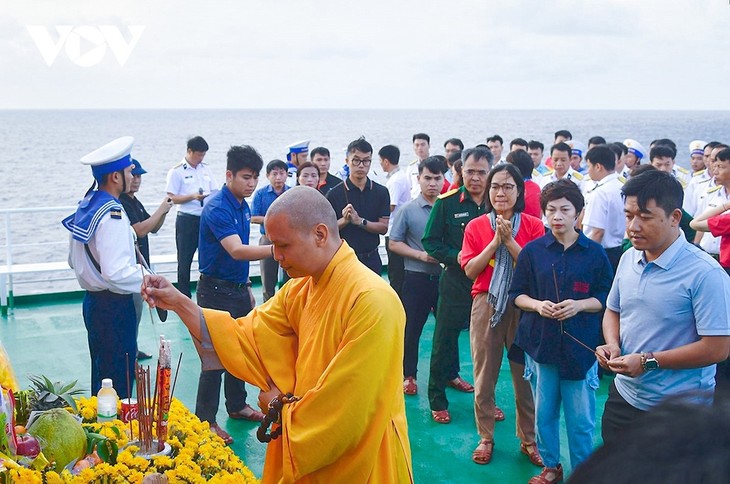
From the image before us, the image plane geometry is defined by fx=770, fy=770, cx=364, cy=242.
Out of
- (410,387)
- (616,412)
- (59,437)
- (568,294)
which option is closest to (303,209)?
(59,437)

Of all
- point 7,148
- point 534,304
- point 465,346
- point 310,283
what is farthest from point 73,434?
point 7,148

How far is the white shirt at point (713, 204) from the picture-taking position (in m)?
6.48

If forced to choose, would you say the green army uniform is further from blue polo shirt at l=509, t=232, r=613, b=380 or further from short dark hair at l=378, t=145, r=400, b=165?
short dark hair at l=378, t=145, r=400, b=165

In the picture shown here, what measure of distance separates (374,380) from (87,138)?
248 feet

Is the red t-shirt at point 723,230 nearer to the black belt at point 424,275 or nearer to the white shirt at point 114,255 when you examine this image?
the black belt at point 424,275

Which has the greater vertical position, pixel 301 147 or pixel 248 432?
pixel 301 147

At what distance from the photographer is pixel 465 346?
279 inches

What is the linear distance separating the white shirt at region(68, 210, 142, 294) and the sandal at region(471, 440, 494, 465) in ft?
7.29

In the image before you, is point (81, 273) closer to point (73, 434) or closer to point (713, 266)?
point (73, 434)

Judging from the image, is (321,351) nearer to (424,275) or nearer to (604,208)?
(424,275)

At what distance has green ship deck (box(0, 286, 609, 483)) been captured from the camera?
457 cm

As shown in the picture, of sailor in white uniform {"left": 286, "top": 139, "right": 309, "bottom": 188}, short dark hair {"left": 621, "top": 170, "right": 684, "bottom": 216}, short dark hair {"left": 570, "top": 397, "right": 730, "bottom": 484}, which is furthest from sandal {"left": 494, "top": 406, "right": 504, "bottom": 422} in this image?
short dark hair {"left": 570, "top": 397, "right": 730, "bottom": 484}

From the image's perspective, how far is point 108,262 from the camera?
13.9 ft

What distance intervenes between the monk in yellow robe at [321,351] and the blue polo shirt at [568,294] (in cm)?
151
